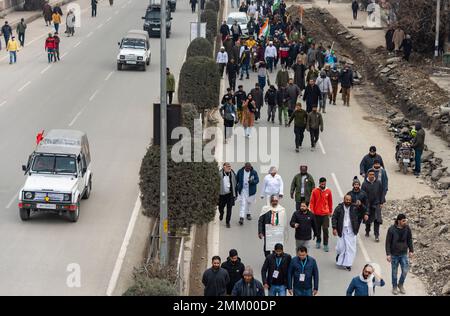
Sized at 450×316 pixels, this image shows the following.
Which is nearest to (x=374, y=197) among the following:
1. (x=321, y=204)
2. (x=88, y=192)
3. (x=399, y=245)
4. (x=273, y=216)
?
(x=321, y=204)

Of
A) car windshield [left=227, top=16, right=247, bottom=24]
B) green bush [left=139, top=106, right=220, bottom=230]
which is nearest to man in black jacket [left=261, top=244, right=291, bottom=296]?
green bush [left=139, top=106, right=220, bottom=230]

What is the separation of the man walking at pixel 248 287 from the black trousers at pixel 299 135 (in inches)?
559

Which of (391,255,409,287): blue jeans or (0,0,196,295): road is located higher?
(391,255,409,287): blue jeans

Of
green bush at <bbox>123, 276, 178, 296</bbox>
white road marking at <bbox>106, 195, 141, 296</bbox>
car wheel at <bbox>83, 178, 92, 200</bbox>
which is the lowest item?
white road marking at <bbox>106, 195, 141, 296</bbox>

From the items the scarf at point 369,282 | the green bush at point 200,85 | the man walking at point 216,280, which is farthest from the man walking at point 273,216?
the green bush at point 200,85

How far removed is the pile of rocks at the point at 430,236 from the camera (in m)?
21.9

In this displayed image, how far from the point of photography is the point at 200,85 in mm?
37438

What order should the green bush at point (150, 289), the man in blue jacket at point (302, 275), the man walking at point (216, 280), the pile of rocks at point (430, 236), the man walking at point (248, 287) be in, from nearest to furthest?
the green bush at point (150, 289), the man walking at point (248, 287), the man walking at point (216, 280), the man in blue jacket at point (302, 275), the pile of rocks at point (430, 236)

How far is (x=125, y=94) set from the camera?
138ft

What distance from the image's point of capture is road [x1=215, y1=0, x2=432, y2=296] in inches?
877

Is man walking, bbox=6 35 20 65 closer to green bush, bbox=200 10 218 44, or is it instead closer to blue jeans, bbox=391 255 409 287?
green bush, bbox=200 10 218 44

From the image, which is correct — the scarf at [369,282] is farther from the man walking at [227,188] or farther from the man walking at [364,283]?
the man walking at [227,188]

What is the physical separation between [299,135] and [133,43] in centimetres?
1796

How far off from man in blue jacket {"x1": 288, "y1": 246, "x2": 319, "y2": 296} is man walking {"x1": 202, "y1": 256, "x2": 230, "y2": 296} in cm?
105
